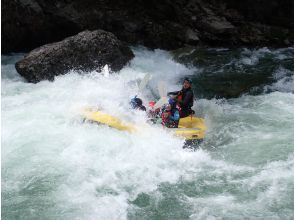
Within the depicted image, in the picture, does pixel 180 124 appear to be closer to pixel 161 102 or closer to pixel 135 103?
pixel 161 102

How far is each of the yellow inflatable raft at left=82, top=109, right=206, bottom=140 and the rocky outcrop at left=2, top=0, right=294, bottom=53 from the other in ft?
15.9

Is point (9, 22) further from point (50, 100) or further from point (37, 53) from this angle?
point (50, 100)

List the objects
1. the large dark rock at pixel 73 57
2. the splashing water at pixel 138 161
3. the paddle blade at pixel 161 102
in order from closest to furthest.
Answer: the splashing water at pixel 138 161 < the paddle blade at pixel 161 102 < the large dark rock at pixel 73 57

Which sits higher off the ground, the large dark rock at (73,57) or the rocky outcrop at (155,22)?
the rocky outcrop at (155,22)

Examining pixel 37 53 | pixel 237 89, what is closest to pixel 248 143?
pixel 237 89

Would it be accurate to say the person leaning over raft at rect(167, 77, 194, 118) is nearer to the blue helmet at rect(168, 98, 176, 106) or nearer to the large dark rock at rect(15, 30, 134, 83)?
the blue helmet at rect(168, 98, 176, 106)

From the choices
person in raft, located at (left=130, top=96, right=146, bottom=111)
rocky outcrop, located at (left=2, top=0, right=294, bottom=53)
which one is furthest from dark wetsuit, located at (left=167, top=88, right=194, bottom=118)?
rocky outcrop, located at (left=2, top=0, right=294, bottom=53)

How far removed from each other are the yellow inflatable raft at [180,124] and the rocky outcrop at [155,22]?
483cm

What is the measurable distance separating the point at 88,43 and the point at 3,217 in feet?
19.4

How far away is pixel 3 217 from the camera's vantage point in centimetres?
677

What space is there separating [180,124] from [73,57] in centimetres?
409

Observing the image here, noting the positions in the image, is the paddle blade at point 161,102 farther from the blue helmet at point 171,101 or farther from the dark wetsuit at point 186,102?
the dark wetsuit at point 186,102

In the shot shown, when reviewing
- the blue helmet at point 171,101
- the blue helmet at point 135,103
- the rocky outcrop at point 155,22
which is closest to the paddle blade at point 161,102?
the blue helmet at point 171,101

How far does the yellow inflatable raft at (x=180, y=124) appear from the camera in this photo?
826 centimetres
